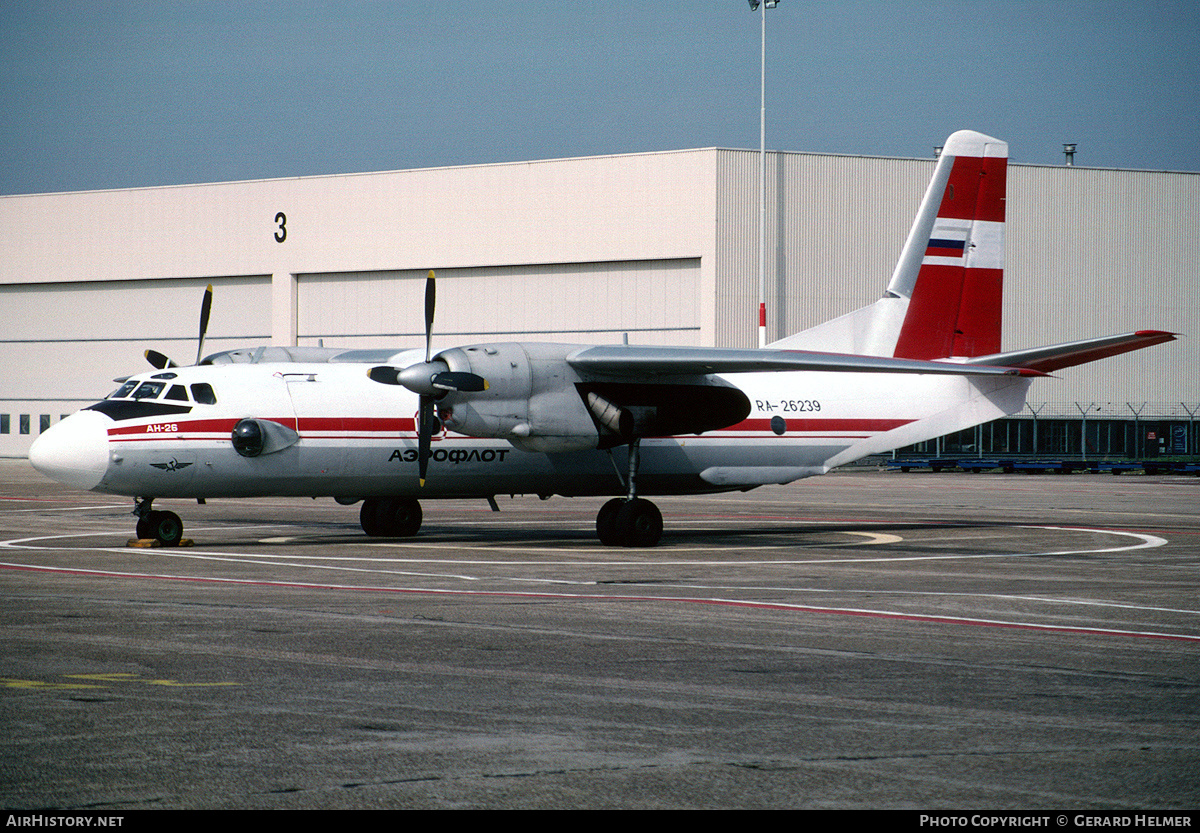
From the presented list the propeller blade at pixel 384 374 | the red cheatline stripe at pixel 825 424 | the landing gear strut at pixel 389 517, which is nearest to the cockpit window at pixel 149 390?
the propeller blade at pixel 384 374

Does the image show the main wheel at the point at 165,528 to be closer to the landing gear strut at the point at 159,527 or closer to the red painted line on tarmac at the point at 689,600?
the landing gear strut at the point at 159,527

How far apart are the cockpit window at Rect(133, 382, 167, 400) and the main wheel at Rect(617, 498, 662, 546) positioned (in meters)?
8.18

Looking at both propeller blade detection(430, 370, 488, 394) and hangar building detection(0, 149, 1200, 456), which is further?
hangar building detection(0, 149, 1200, 456)

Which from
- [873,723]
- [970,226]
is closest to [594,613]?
[873,723]

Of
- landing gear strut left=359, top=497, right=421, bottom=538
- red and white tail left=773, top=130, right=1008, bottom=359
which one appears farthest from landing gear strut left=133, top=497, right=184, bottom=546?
red and white tail left=773, top=130, right=1008, bottom=359

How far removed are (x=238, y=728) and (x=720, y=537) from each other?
59.6 feet

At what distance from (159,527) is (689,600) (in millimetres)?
10887

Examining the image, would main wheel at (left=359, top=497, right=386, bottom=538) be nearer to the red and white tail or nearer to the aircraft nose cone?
the aircraft nose cone

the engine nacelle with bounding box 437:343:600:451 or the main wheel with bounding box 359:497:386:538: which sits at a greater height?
the engine nacelle with bounding box 437:343:600:451

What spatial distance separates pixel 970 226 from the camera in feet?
93.8

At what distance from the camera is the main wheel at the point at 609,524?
23531 mm

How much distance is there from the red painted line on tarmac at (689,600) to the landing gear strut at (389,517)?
744 centimetres

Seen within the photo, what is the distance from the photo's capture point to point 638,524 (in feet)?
76.9

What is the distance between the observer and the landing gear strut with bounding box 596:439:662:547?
23.4 metres
